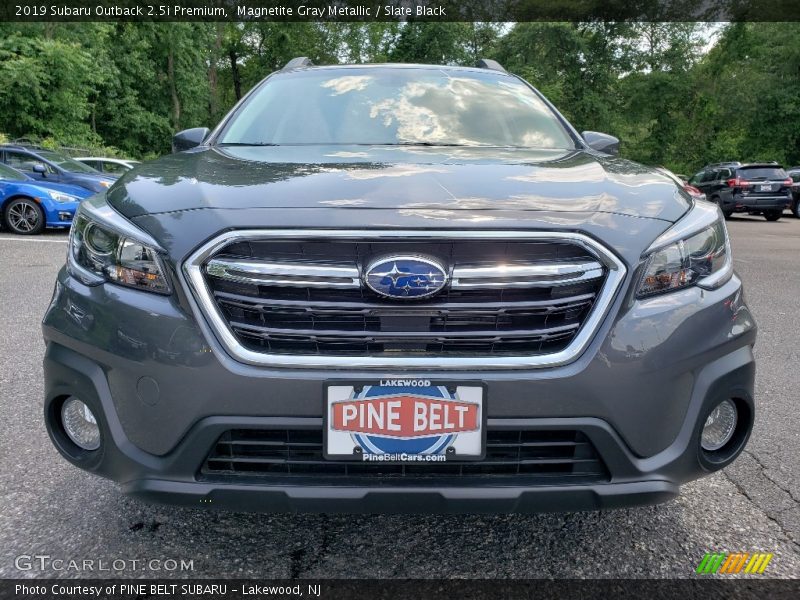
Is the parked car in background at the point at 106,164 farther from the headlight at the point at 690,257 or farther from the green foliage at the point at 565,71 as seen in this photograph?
the headlight at the point at 690,257

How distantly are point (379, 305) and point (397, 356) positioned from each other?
136 millimetres

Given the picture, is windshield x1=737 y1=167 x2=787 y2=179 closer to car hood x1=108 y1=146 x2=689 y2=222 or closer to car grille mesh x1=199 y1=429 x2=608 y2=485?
car hood x1=108 y1=146 x2=689 y2=222

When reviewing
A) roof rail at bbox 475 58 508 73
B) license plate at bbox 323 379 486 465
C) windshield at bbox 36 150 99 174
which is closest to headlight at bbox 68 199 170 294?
license plate at bbox 323 379 486 465

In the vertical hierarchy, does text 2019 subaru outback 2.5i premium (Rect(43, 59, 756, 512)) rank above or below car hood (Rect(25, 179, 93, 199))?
above

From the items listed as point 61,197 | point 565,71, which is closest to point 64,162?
point 61,197

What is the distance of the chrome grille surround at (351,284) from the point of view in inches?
66.9

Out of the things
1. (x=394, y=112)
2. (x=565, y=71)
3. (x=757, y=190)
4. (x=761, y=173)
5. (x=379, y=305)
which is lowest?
(x=757, y=190)

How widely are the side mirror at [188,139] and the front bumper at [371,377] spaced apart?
4.39ft

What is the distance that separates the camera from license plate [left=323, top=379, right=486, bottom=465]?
168 cm

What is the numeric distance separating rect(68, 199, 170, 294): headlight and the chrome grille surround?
119 millimetres

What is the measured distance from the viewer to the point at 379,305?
1733mm

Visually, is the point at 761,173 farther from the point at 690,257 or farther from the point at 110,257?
the point at 110,257

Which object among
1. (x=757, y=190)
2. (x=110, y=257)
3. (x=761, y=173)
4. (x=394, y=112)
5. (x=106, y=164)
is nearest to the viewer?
(x=110, y=257)

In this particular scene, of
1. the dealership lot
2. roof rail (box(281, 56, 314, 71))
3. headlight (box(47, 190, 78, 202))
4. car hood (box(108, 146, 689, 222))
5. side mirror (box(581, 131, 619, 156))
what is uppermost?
roof rail (box(281, 56, 314, 71))
